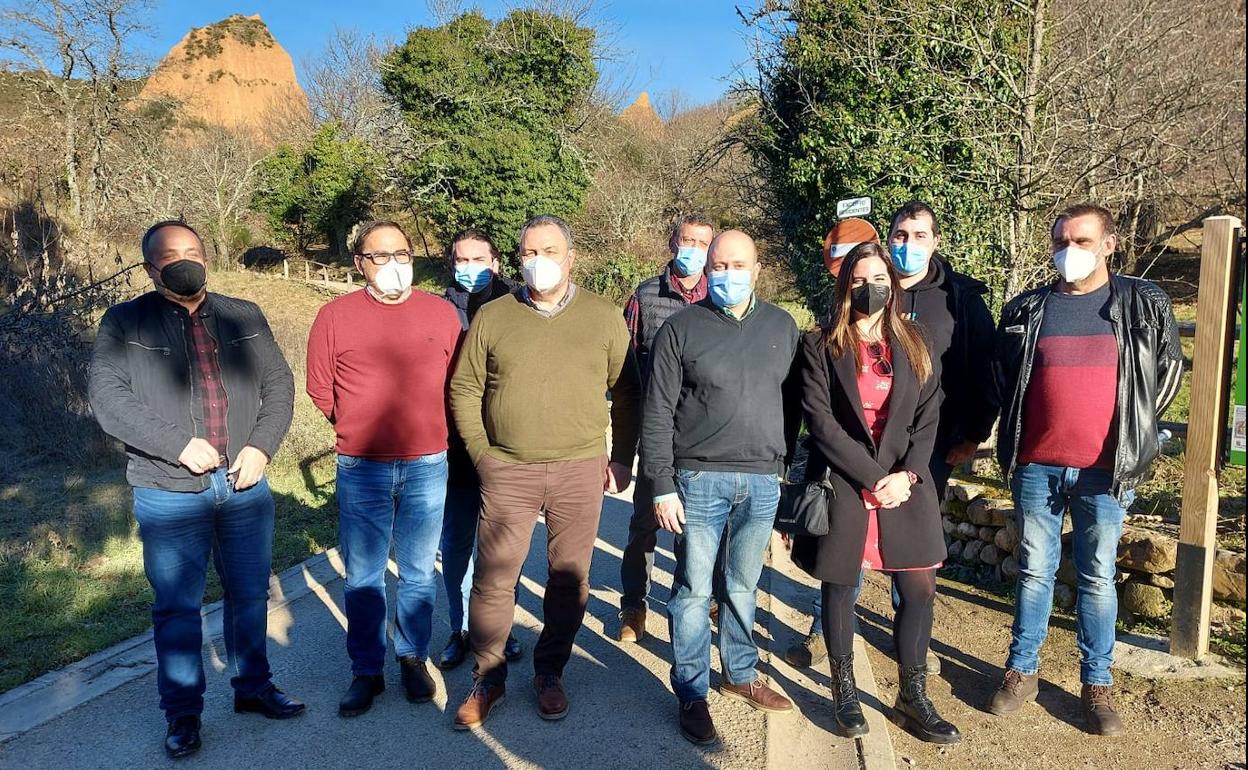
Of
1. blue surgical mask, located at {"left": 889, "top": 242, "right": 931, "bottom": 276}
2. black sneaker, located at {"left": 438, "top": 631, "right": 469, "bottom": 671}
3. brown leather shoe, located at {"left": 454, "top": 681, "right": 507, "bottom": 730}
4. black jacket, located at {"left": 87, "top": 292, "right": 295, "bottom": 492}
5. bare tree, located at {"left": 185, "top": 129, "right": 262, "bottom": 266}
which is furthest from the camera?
bare tree, located at {"left": 185, "top": 129, "right": 262, "bottom": 266}

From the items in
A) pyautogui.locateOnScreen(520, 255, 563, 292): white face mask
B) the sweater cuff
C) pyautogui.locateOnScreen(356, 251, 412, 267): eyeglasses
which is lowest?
the sweater cuff

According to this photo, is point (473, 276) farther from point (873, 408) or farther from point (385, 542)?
point (873, 408)

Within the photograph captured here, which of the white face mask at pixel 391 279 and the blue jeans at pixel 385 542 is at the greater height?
the white face mask at pixel 391 279

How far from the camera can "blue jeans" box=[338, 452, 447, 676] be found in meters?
3.48

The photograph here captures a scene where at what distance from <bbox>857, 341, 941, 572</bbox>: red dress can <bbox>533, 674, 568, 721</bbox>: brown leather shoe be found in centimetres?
138

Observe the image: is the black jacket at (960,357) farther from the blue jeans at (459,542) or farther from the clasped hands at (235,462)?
the clasped hands at (235,462)

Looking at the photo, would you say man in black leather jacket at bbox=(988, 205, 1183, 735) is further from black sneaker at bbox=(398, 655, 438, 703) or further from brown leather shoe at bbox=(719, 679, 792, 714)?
black sneaker at bbox=(398, 655, 438, 703)

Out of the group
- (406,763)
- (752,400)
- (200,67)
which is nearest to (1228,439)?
(752,400)

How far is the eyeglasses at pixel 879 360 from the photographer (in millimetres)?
3299

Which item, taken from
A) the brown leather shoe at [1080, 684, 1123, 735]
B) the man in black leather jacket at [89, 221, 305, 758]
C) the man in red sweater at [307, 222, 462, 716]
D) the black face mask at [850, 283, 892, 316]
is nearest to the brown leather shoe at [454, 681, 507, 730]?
the man in red sweater at [307, 222, 462, 716]

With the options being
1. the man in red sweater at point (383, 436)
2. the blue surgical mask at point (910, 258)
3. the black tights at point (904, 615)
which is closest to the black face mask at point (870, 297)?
the blue surgical mask at point (910, 258)

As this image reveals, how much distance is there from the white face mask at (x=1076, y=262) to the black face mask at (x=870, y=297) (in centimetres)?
77

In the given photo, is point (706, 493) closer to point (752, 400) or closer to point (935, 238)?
point (752, 400)

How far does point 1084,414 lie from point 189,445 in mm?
3486
